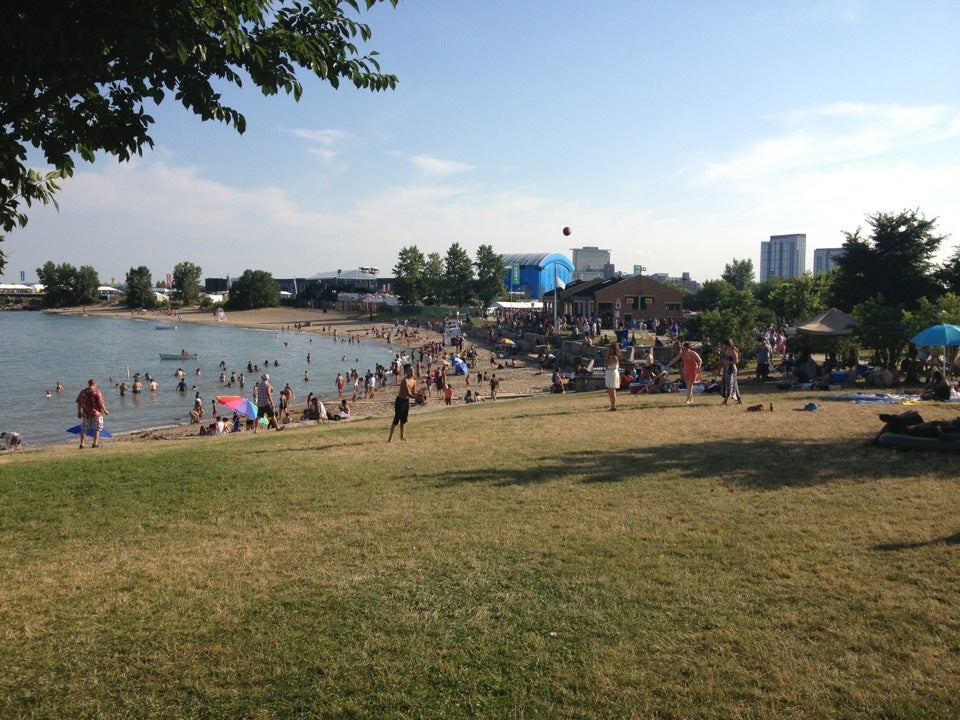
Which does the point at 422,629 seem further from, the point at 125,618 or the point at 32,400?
the point at 32,400

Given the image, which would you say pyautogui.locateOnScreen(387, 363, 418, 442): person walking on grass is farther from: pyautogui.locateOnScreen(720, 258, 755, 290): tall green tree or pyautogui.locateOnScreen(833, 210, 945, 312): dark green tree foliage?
pyautogui.locateOnScreen(720, 258, 755, 290): tall green tree

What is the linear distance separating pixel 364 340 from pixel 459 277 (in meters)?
21.4

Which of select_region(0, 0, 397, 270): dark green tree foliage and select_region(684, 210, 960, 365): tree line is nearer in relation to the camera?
select_region(0, 0, 397, 270): dark green tree foliage

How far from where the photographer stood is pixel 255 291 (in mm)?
125000

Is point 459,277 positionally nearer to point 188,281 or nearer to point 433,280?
point 433,280

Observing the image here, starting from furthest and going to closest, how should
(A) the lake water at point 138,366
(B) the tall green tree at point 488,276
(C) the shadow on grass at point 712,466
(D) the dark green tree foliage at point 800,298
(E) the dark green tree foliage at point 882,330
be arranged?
(B) the tall green tree at point 488,276, (D) the dark green tree foliage at point 800,298, (A) the lake water at point 138,366, (E) the dark green tree foliage at point 882,330, (C) the shadow on grass at point 712,466

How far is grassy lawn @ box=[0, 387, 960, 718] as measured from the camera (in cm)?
393

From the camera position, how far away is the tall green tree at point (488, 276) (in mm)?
93375

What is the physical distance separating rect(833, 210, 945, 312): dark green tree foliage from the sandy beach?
52.8ft

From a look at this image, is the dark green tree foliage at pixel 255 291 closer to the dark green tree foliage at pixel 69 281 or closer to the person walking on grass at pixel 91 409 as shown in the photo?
the dark green tree foliage at pixel 69 281

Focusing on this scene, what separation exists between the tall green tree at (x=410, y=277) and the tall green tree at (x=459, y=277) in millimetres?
8516

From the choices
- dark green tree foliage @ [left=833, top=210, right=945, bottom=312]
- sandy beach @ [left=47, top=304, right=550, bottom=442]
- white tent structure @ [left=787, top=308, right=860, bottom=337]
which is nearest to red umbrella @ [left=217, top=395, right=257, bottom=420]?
sandy beach @ [left=47, top=304, right=550, bottom=442]

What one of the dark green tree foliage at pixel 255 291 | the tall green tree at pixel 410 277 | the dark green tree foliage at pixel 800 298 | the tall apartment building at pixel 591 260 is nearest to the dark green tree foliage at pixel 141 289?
the dark green tree foliage at pixel 255 291

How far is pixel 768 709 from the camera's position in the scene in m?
3.67
